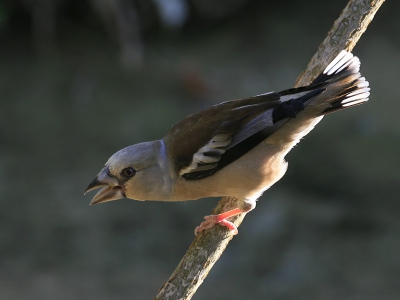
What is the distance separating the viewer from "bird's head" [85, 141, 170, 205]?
4488mm

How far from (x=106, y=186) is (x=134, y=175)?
249 mm

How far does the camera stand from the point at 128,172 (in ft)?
14.8

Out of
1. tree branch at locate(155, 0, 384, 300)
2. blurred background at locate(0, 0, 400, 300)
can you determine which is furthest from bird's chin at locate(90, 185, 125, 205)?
blurred background at locate(0, 0, 400, 300)

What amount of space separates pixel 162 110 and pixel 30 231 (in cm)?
341

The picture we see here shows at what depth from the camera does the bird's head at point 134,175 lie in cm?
449

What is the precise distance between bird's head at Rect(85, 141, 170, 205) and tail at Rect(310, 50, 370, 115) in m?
1.31

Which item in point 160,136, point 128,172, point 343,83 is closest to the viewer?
point 128,172

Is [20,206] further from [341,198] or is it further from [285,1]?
[285,1]

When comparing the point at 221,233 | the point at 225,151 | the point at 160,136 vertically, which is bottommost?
the point at 221,233

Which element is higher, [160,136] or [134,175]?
[160,136]

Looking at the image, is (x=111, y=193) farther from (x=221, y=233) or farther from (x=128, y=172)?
(x=221, y=233)

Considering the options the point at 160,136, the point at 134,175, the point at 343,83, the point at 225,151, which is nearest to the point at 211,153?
the point at 225,151

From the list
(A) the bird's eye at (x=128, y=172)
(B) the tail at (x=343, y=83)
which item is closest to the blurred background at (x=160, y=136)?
(A) the bird's eye at (x=128, y=172)

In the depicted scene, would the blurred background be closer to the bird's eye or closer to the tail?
the bird's eye
